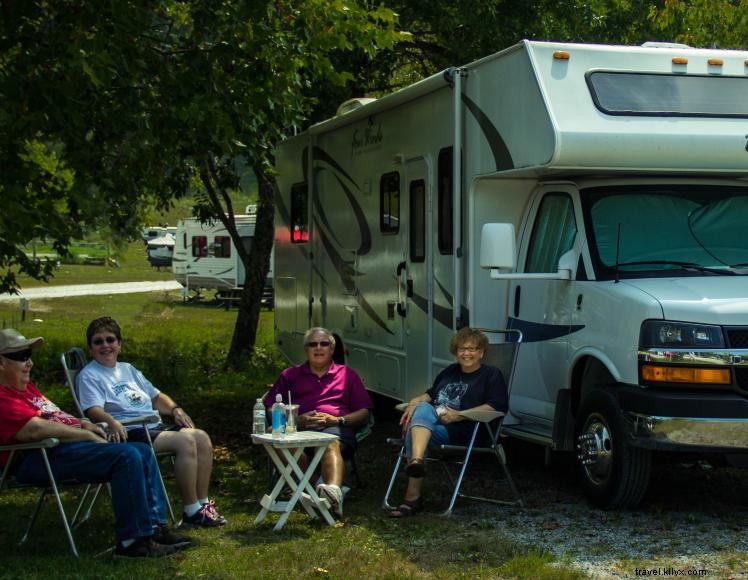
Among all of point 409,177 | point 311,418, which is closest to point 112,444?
point 311,418

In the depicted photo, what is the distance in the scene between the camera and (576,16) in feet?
44.4

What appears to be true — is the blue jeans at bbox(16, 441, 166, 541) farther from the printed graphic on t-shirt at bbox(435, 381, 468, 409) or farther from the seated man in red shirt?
the printed graphic on t-shirt at bbox(435, 381, 468, 409)

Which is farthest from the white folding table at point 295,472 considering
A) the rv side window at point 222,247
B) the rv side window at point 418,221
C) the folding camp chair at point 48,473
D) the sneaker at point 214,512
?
the rv side window at point 222,247

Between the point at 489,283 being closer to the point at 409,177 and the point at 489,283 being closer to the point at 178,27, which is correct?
the point at 409,177

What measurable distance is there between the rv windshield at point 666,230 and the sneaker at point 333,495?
196cm

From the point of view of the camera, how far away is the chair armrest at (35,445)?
6.41 meters

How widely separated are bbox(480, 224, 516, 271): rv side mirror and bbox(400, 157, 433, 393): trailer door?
143 centimetres

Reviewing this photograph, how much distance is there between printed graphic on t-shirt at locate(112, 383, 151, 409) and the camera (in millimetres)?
7406

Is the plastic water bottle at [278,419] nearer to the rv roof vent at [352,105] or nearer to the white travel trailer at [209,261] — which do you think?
the rv roof vent at [352,105]

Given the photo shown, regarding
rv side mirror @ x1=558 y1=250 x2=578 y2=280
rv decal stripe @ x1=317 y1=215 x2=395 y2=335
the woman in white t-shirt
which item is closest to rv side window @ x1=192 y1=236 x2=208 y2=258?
rv decal stripe @ x1=317 y1=215 x2=395 y2=335

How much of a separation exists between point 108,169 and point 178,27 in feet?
4.33

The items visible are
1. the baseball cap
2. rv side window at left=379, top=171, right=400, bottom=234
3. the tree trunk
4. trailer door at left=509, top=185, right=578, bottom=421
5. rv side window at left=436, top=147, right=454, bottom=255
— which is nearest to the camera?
the baseball cap

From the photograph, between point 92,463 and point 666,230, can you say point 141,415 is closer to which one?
point 92,463

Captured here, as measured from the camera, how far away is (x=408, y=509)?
7309 mm
